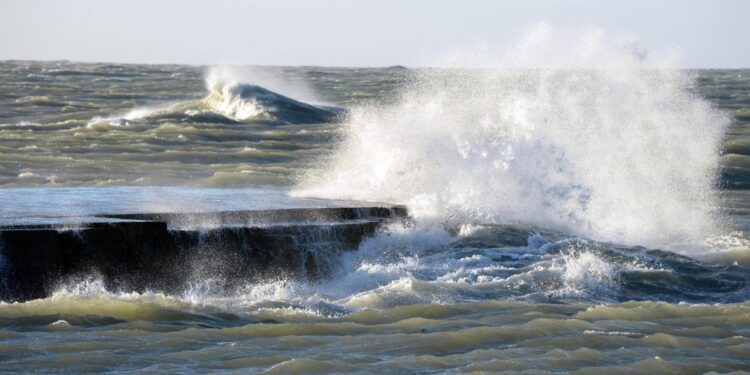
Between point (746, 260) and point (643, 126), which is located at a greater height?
point (643, 126)

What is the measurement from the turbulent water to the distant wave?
18.0ft

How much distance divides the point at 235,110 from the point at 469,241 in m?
21.8

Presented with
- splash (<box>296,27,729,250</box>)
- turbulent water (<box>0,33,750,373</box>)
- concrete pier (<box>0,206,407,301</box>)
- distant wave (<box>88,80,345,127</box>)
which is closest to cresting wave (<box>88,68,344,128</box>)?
distant wave (<box>88,80,345,127</box>)

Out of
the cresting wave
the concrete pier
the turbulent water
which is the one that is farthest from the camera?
the cresting wave

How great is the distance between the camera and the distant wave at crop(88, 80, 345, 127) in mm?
31000

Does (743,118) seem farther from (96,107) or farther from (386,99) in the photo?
(96,107)

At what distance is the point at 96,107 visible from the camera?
35375 millimetres

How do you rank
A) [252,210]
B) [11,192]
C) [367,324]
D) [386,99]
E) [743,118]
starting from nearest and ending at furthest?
[367,324] < [252,210] < [11,192] < [743,118] < [386,99]

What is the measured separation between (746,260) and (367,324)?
5.22 metres

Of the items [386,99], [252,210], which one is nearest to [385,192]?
[252,210]

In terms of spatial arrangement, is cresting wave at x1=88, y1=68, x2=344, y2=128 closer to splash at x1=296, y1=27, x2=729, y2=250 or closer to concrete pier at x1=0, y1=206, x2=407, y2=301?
splash at x1=296, y1=27, x2=729, y2=250

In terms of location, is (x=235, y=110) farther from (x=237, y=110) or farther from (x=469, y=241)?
(x=469, y=241)

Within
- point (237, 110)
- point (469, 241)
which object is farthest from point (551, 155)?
point (237, 110)

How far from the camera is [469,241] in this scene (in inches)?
468
